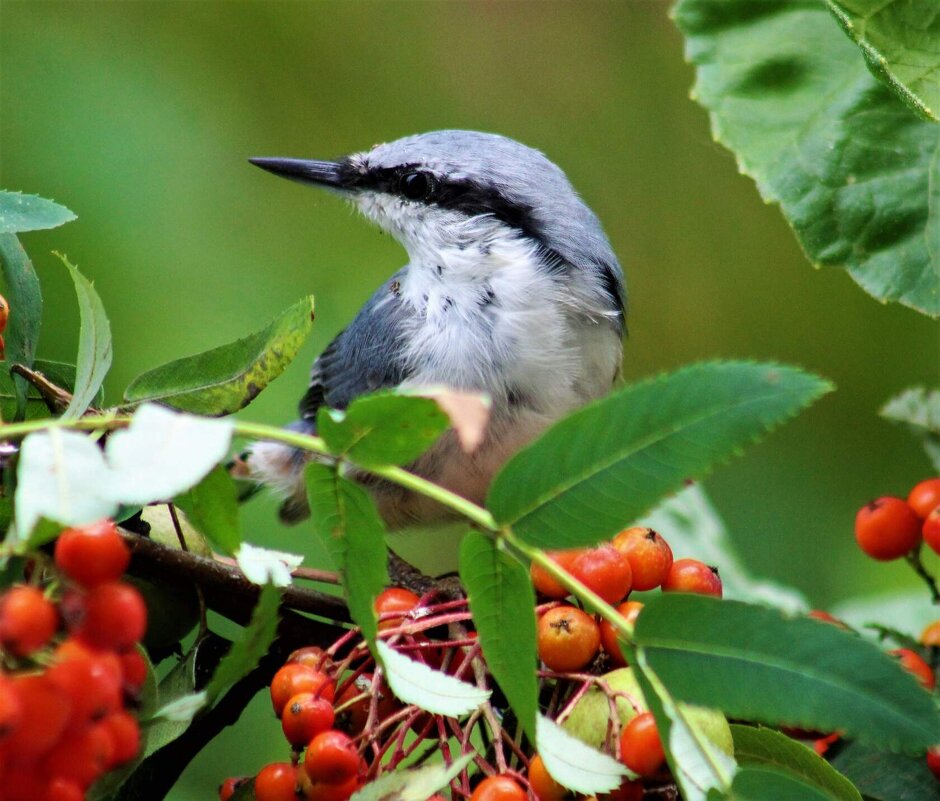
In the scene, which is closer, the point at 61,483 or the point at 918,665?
the point at 61,483

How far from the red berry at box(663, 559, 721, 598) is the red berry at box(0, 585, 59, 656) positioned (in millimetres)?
993

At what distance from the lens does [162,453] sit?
3.28ft

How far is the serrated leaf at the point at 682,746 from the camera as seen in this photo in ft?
3.86

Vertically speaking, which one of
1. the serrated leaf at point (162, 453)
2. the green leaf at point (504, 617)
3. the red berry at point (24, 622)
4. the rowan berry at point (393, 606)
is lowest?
the rowan berry at point (393, 606)

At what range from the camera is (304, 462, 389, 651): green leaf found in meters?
1.22

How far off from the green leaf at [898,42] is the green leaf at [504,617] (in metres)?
0.98

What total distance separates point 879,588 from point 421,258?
1806 millimetres

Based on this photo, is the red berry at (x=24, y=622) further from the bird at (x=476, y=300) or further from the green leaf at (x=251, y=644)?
the bird at (x=476, y=300)

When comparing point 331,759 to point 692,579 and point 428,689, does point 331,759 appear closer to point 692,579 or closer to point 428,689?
point 428,689

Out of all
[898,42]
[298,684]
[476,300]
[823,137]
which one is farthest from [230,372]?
[476,300]

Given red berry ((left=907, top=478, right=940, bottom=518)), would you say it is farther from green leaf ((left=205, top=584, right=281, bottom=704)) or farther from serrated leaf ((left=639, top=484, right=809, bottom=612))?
green leaf ((left=205, top=584, right=281, bottom=704))

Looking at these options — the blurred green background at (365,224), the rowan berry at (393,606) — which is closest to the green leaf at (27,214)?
the rowan berry at (393,606)

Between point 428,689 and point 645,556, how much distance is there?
0.43 meters

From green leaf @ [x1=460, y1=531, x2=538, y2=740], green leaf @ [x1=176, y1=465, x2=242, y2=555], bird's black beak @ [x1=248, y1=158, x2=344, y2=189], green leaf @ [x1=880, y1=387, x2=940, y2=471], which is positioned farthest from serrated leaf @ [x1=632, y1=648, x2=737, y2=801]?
bird's black beak @ [x1=248, y1=158, x2=344, y2=189]
